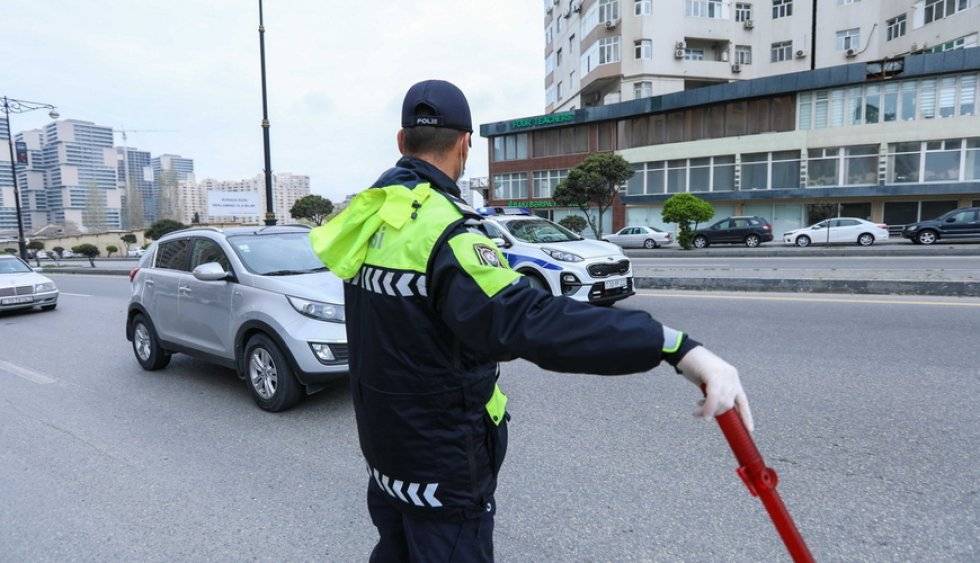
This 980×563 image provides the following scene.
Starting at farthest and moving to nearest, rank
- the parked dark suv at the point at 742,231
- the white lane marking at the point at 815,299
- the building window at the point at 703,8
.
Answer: the building window at the point at 703,8 → the parked dark suv at the point at 742,231 → the white lane marking at the point at 815,299

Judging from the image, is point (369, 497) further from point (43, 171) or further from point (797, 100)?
point (43, 171)

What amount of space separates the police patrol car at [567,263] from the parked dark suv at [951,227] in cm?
2002

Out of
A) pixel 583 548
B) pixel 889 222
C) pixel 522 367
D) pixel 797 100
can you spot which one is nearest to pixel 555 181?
pixel 797 100

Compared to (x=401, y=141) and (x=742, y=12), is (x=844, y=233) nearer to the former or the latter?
(x=742, y=12)

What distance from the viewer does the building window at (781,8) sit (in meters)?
42.5

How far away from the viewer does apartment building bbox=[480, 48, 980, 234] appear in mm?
30812

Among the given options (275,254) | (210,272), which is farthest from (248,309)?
(275,254)

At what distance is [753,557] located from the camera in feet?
9.05

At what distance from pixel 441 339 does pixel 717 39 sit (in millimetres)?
48026

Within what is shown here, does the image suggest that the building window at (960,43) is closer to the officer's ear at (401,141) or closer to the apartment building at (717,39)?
the apartment building at (717,39)

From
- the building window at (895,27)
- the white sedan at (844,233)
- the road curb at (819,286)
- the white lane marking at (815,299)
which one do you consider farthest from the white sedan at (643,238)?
the building window at (895,27)

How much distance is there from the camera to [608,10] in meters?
42.8

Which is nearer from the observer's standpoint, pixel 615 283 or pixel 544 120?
pixel 615 283

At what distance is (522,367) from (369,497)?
174 inches
